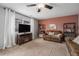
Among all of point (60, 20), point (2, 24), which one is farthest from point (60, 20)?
point (2, 24)

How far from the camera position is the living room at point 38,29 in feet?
11.7

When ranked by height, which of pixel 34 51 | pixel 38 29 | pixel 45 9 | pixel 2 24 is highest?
pixel 45 9

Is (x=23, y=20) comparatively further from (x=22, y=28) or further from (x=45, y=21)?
(x=45, y=21)

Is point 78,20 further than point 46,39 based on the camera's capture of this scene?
Yes

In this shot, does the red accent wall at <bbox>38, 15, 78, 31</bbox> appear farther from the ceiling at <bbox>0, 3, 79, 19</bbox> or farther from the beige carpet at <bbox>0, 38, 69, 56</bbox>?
the beige carpet at <bbox>0, 38, 69, 56</bbox>

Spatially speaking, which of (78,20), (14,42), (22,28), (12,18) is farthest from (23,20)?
(78,20)

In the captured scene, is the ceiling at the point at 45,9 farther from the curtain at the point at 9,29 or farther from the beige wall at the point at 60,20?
the beige wall at the point at 60,20

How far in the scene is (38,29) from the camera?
816 centimetres

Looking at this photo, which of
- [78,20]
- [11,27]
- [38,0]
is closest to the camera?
[38,0]

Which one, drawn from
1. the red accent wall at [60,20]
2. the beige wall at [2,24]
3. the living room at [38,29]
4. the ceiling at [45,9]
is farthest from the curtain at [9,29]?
the red accent wall at [60,20]

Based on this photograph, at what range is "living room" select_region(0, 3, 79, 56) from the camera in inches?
140

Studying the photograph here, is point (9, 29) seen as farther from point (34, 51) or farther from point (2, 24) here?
point (34, 51)

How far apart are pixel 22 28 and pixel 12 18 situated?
3.03 feet

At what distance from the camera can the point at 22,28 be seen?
5.32 m
